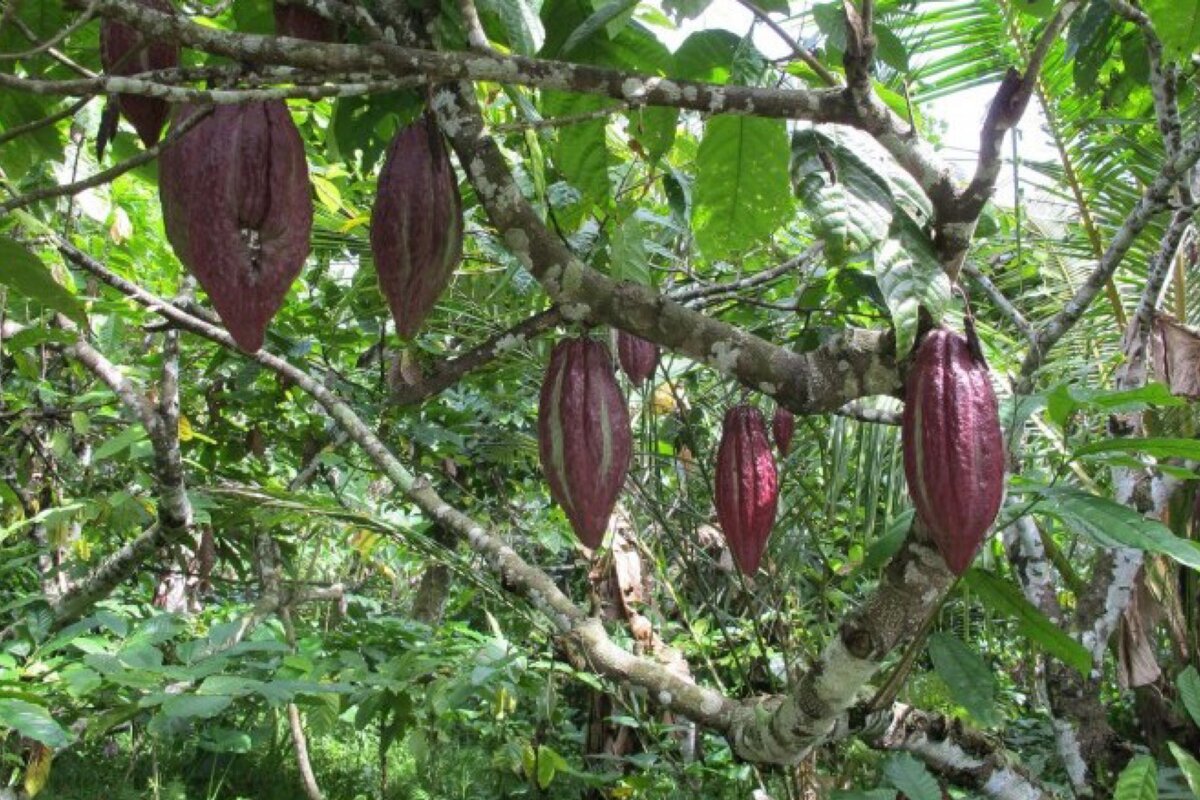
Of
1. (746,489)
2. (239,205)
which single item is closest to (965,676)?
(746,489)

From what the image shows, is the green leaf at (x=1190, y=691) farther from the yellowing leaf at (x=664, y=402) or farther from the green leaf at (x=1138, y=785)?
the yellowing leaf at (x=664, y=402)

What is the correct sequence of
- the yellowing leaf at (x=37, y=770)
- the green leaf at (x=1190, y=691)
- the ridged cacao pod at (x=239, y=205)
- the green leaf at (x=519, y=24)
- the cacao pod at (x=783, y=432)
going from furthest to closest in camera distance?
the yellowing leaf at (x=37, y=770) → the cacao pod at (x=783, y=432) → the green leaf at (x=1190, y=691) → the green leaf at (x=519, y=24) → the ridged cacao pod at (x=239, y=205)

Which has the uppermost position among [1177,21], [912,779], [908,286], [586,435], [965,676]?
[1177,21]

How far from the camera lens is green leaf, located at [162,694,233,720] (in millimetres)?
1343

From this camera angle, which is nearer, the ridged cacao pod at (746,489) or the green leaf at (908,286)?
the green leaf at (908,286)

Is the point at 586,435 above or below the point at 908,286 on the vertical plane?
below

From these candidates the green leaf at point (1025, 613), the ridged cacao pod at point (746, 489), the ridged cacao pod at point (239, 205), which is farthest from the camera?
the ridged cacao pod at point (746, 489)

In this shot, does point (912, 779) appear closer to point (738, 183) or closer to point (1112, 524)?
point (1112, 524)

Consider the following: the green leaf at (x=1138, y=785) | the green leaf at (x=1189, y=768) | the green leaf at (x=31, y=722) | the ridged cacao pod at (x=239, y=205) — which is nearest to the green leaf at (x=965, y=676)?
the green leaf at (x=1138, y=785)

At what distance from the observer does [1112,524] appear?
2.87 ft

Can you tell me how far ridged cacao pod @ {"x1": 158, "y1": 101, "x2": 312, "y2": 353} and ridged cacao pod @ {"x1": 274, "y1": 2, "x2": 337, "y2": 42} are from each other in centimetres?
13

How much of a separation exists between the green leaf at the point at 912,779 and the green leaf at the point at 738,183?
0.83 metres

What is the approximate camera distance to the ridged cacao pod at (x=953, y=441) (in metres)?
0.72

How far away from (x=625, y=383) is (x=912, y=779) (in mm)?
952
